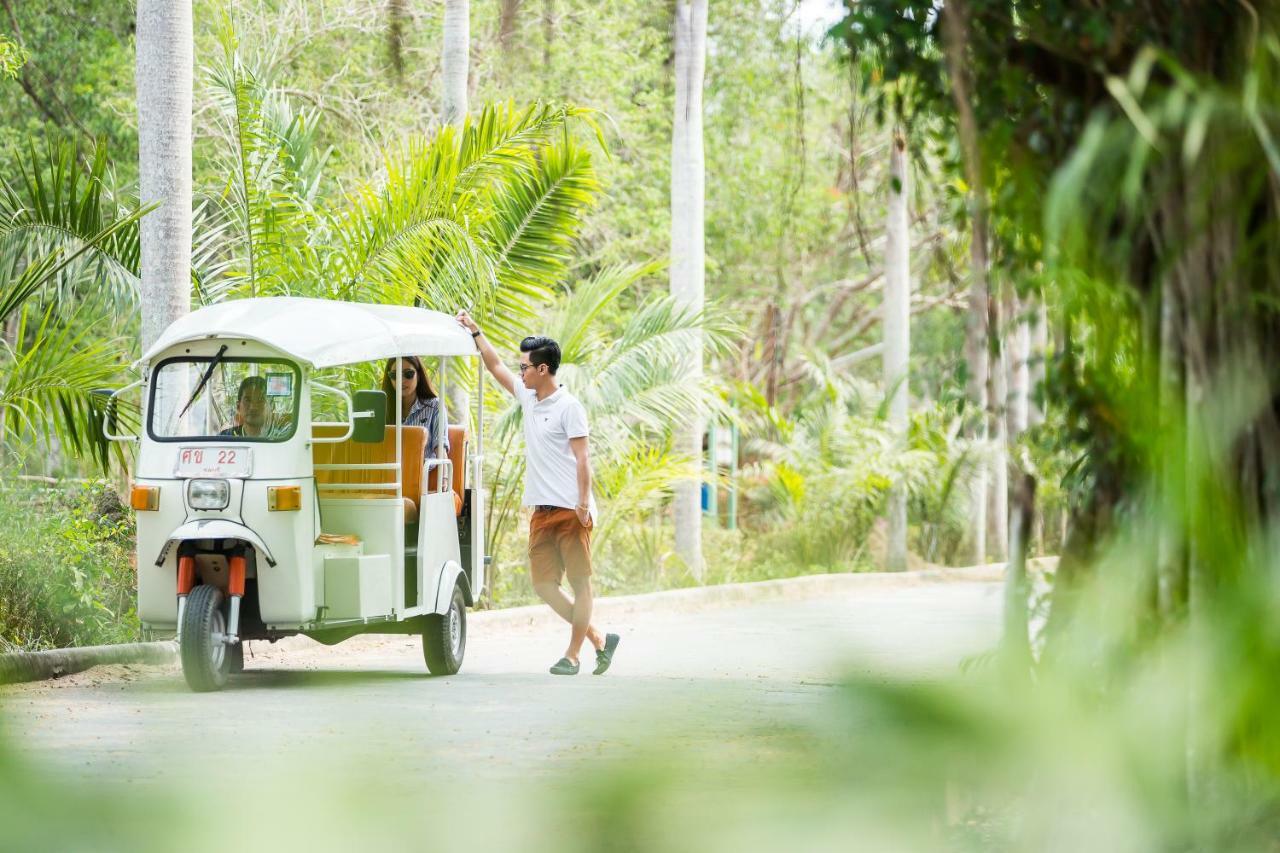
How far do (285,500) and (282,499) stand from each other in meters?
0.02

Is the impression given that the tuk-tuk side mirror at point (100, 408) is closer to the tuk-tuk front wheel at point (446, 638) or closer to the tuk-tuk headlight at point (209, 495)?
the tuk-tuk headlight at point (209, 495)

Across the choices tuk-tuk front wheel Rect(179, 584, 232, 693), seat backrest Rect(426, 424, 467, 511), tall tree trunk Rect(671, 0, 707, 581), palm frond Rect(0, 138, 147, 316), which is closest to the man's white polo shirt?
seat backrest Rect(426, 424, 467, 511)

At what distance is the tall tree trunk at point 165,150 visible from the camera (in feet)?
43.4

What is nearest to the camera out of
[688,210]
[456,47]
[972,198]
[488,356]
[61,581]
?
[972,198]

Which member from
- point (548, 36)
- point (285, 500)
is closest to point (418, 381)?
point (285, 500)

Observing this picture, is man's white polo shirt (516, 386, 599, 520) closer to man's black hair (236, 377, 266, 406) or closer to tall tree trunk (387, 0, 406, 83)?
man's black hair (236, 377, 266, 406)

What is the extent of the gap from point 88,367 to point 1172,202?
9439 millimetres

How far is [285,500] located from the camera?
10.7 m

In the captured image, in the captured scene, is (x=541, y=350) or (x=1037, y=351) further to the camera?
(x=541, y=350)

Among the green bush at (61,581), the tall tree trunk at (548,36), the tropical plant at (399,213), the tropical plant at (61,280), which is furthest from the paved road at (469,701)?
the tall tree trunk at (548,36)

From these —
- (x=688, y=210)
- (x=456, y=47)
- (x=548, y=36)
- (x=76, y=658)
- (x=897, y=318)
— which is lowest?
(x=76, y=658)

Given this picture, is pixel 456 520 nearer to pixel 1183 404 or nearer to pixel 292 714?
pixel 292 714

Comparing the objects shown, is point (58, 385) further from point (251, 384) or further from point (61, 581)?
point (251, 384)

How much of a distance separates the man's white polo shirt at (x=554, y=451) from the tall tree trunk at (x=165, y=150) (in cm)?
A: 306
